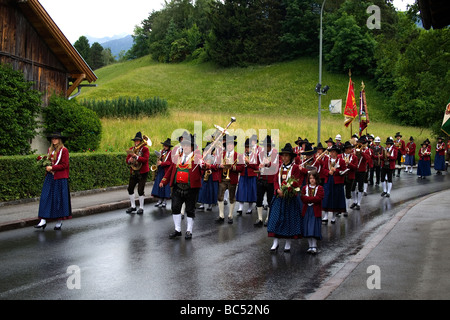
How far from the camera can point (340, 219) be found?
13555 mm

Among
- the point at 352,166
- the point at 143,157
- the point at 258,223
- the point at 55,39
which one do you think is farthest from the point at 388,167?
the point at 55,39

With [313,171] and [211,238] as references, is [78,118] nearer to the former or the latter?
[211,238]

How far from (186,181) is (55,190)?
296 cm

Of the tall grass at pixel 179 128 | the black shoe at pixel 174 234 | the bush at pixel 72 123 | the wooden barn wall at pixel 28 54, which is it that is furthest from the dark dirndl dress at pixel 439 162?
the black shoe at pixel 174 234

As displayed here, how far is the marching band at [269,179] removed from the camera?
366 inches

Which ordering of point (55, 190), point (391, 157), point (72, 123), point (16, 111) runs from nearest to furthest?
point (55, 190) < point (16, 111) < point (391, 157) < point (72, 123)

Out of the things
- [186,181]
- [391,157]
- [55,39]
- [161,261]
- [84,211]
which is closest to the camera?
[161,261]

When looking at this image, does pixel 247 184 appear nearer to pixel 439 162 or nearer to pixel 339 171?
pixel 339 171

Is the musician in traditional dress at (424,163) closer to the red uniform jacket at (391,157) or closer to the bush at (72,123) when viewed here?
the red uniform jacket at (391,157)

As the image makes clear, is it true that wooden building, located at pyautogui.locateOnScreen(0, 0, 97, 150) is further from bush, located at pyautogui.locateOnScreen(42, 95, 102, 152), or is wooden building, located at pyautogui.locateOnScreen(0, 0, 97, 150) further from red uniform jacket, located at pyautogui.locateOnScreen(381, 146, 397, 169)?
red uniform jacket, located at pyautogui.locateOnScreen(381, 146, 397, 169)

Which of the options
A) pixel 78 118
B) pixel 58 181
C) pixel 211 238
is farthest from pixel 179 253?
pixel 78 118

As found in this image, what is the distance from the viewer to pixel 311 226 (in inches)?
366

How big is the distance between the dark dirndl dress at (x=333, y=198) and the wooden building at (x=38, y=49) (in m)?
11.6
